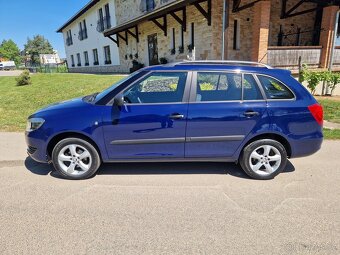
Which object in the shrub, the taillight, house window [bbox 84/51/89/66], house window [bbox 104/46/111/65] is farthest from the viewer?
house window [bbox 84/51/89/66]

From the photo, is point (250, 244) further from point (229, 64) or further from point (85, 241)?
point (229, 64)

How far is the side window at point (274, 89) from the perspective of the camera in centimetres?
351

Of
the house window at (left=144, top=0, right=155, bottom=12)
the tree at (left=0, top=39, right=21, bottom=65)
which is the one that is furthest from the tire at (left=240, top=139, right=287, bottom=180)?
the tree at (left=0, top=39, right=21, bottom=65)

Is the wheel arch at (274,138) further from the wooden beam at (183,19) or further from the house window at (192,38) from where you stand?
the wooden beam at (183,19)

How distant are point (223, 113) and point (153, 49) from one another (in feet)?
54.9

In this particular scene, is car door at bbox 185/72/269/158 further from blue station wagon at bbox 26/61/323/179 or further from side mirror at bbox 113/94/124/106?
side mirror at bbox 113/94/124/106

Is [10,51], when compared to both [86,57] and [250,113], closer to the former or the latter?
[86,57]

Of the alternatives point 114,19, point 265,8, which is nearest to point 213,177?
point 265,8

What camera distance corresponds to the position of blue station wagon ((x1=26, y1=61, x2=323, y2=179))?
3.44 meters

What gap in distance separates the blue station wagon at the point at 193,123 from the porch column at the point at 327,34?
11.6 metres

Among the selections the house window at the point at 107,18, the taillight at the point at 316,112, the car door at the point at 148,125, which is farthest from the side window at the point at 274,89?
the house window at the point at 107,18

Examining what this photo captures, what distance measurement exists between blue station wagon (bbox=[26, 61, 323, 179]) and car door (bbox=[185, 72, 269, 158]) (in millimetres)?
14

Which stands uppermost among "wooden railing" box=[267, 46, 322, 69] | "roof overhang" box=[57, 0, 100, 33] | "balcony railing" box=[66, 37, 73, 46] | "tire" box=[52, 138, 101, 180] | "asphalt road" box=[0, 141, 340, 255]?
"roof overhang" box=[57, 0, 100, 33]

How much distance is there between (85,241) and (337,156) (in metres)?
4.32
